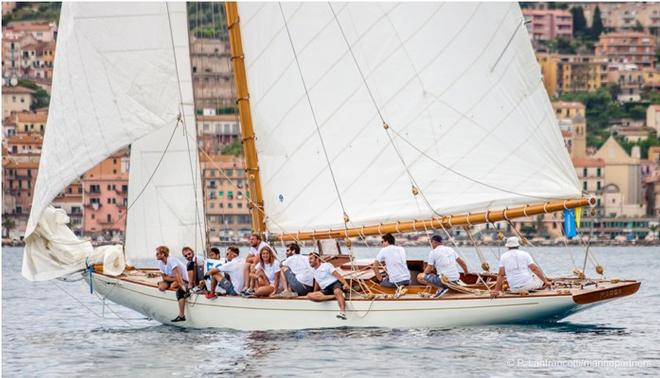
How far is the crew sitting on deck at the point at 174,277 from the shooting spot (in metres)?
25.3

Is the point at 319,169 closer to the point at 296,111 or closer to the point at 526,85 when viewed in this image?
the point at 296,111

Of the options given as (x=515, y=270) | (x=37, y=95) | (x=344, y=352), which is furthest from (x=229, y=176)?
(x=344, y=352)

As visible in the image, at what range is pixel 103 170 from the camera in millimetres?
151375

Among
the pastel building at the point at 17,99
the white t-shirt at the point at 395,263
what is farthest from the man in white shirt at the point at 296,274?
the pastel building at the point at 17,99

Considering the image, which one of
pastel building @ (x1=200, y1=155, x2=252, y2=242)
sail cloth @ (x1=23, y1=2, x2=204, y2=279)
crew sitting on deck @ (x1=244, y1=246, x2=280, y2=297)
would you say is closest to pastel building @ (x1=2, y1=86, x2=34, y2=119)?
pastel building @ (x1=200, y1=155, x2=252, y2=242)

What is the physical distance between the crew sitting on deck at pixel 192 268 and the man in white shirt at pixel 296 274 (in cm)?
174

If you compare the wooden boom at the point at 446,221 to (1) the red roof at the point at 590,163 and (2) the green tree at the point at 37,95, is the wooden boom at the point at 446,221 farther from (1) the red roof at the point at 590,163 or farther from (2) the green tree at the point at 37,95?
(2) the green tree at the point at 37,95

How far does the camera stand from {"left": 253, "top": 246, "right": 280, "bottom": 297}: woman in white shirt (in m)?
24.2

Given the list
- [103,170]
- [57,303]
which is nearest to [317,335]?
[57,303]

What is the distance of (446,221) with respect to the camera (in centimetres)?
2480

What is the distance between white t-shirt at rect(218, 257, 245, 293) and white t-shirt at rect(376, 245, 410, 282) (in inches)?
79.4

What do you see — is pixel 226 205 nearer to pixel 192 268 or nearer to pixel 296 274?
pixel 192 268

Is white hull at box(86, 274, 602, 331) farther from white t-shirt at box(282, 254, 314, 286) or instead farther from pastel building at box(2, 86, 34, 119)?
pastel building at box(2, 86, 34, 119)

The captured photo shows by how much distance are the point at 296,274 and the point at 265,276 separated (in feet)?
1.54
